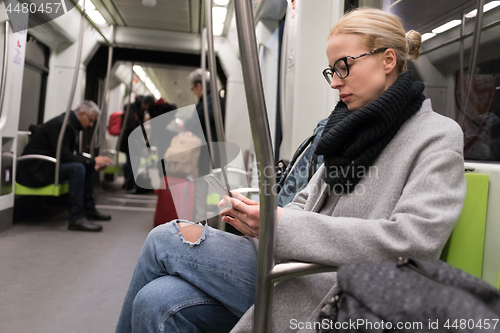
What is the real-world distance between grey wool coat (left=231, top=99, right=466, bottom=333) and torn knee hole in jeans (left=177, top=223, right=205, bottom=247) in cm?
26

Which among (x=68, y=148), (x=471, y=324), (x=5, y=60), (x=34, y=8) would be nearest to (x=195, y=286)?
(x=471, y=324)

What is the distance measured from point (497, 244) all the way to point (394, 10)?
4.11 ft

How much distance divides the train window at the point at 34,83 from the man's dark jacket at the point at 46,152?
2.06 ft

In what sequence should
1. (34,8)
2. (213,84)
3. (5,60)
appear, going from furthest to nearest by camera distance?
(34,8) → (5,60) → (213,84)

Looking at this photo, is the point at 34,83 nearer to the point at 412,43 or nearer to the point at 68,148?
the point at 68,148

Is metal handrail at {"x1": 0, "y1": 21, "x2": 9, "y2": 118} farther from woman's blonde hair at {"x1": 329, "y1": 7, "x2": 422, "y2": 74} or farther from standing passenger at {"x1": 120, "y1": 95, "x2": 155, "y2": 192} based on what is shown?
woman's blonde hair at {"x1": 329, "y1": 7, "x2": 422, "y2": 74}

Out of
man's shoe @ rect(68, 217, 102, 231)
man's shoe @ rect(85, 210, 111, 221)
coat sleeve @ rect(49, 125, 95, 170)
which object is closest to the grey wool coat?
man's shoe @ rect(68, 217, 102, 231)

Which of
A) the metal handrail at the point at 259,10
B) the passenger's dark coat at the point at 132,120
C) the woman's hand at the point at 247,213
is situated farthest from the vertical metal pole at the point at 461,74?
the passenger's dark coat at the point at 132,120

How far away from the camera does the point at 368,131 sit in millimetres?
941

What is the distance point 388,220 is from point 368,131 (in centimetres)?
25

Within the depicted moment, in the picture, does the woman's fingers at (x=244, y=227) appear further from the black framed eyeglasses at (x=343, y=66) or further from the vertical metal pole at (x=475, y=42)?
the vertical metal pole at (x=475, y=42)

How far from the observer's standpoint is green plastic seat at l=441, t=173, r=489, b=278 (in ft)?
3.23

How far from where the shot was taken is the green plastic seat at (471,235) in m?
0.98

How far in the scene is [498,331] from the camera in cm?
52
